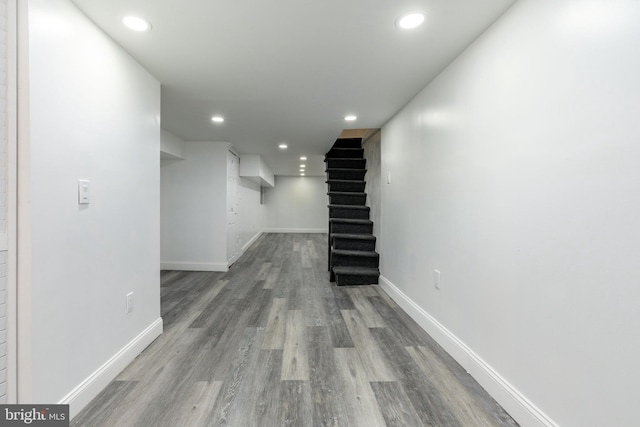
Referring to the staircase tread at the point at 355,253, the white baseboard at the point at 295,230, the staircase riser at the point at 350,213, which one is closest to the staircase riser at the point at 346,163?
the staircase riser at the point at 350,213

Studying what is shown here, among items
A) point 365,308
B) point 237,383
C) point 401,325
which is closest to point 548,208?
point 401,325

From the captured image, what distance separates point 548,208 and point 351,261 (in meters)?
2.77

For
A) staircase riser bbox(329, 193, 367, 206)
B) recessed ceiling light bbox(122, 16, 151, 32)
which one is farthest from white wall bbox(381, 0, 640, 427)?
staircase riser bbox(329, 193, 367, 206)

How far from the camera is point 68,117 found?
4.18 ft

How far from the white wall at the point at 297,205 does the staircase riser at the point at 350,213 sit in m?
5.36

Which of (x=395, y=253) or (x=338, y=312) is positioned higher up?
(x=395, y=253)

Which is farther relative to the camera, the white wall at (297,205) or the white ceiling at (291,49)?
the white wall at (297,205)

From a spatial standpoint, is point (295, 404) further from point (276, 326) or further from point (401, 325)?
point (401, 325)

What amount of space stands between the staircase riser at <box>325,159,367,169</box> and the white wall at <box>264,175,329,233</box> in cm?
482

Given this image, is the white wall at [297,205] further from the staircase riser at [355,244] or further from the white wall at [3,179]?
the white wall at [3,179]

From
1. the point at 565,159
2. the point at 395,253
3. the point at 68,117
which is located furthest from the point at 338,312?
the point at 68,117

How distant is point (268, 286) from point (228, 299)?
61 centimetres

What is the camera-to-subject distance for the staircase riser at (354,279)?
3.45 meters

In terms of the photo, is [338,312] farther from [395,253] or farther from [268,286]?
[268,286]
